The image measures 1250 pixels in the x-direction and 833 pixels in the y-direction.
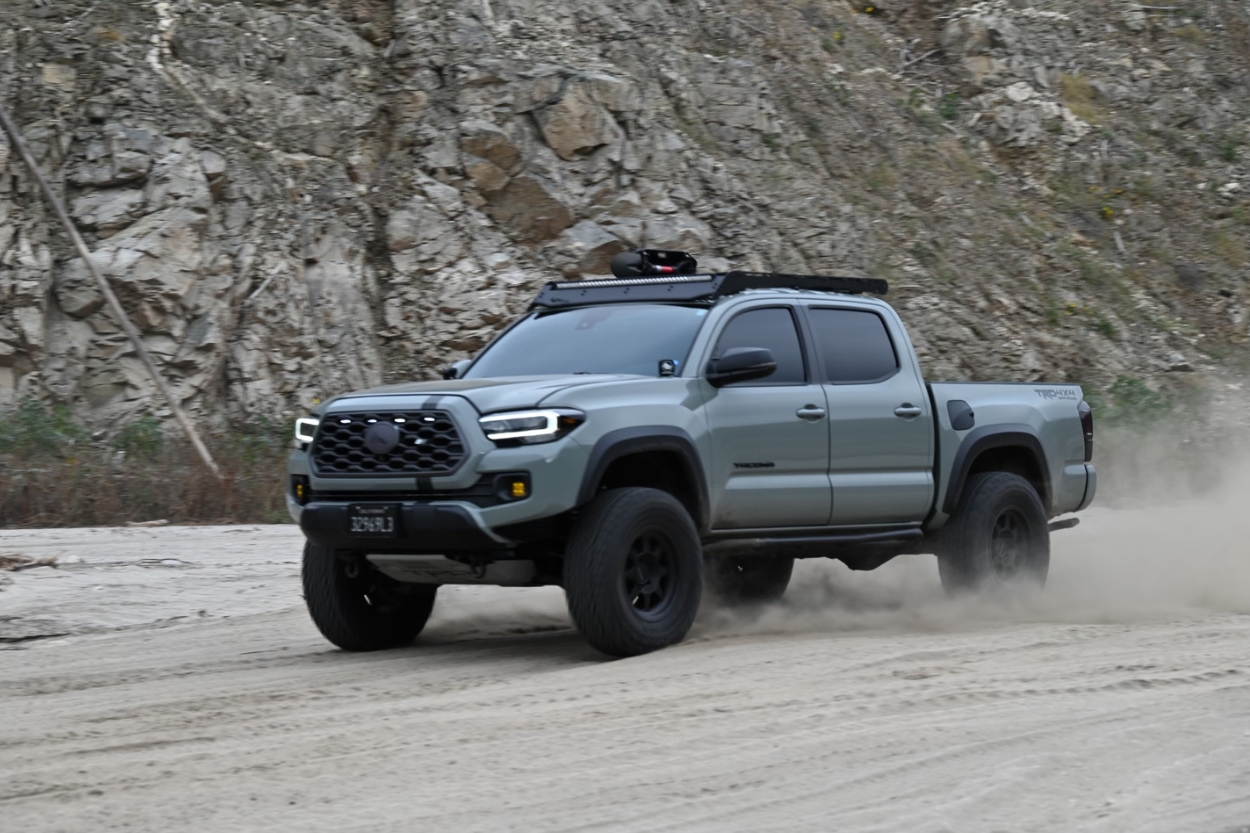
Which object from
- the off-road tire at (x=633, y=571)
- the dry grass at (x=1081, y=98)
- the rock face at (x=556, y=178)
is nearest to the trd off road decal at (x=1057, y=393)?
the off-road tire at (x=633, y=571)

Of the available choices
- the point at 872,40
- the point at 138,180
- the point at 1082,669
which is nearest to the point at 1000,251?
the point at 872,40

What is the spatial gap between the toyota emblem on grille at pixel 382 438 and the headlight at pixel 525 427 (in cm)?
44

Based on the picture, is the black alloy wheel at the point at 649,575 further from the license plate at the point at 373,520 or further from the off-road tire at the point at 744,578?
the off-road tire at the point at 744,578

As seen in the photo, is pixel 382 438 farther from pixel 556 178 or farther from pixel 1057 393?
pixel 556 178

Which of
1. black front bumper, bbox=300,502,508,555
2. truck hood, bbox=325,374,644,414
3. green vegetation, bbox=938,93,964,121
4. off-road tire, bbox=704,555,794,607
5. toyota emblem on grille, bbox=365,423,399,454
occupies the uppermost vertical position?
green vegetation, bbox=938,93,964,121

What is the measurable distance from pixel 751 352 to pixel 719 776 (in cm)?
325

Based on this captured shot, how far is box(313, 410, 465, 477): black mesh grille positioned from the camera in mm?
7059

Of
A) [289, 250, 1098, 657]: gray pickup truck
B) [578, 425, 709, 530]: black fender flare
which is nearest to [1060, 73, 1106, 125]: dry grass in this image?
[289, 250, 1098, 657]: gray pickup truck

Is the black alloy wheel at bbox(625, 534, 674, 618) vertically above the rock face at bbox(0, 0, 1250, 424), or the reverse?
the rock face at bbox(0, 0, 1250, 424)

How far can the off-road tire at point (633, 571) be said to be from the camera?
6957 mm

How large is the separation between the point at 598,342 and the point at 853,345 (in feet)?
5.27

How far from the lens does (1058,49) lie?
29.3 m

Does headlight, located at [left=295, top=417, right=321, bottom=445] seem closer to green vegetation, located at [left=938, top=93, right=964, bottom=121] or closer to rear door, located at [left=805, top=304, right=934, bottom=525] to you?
rear door, located at [left=805, top=304, right=934, bottom=525]

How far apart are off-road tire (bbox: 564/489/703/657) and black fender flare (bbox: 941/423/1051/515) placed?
2.32m
